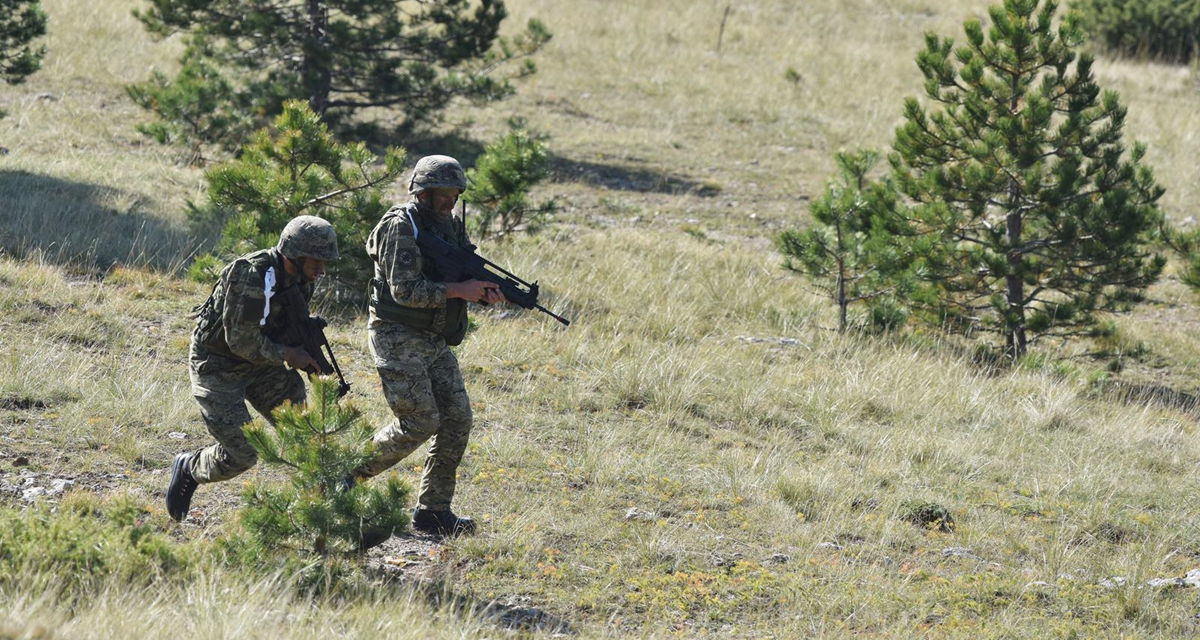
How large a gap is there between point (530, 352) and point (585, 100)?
11.4 metres

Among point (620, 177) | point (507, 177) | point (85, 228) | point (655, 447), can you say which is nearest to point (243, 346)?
→ point (655, 447)

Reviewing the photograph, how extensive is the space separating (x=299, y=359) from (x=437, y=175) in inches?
37.2

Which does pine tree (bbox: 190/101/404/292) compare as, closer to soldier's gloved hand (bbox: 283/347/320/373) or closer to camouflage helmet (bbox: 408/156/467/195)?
camouflage helmet (bbox: 408/156/467/195)

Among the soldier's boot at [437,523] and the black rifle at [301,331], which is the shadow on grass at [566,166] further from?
the black rifle at [301,331]

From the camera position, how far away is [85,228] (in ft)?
31.0

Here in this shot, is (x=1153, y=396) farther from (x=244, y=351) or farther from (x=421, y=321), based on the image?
(x=244, y=351)

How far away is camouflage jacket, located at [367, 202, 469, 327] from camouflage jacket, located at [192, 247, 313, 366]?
396mm

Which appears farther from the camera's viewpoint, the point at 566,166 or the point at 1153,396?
the point at 566,166

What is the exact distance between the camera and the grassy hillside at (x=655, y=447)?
4.98 meters

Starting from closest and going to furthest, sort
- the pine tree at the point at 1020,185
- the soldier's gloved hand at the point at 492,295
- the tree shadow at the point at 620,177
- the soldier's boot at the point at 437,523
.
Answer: the soldier's gloved hand at the point at 492,295 < the soldier's boot at the point at 437,523 < the pine tree at the point at 1020,185 < the tree shadow at the point at 620,177

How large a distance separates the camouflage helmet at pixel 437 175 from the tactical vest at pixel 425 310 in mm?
140

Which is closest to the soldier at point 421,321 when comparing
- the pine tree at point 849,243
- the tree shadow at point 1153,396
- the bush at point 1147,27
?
the pine tree at point 849,243

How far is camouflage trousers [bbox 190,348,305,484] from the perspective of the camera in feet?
16.0

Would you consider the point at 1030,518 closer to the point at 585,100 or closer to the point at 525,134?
the point at 525,134
